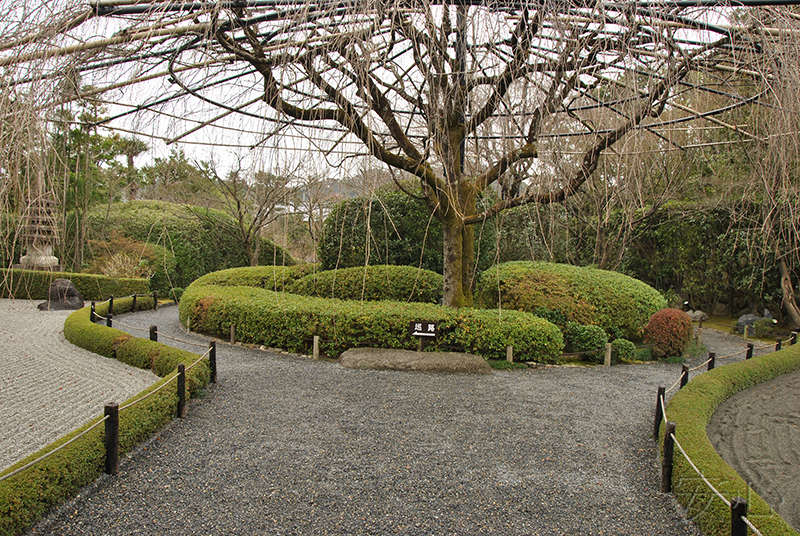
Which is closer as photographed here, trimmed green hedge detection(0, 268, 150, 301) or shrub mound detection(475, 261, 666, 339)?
shrub mound detection(475, 261, 666, 339)

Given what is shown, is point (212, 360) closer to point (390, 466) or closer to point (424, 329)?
point (424, 329)

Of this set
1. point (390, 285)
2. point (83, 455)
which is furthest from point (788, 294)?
point (83, 455)

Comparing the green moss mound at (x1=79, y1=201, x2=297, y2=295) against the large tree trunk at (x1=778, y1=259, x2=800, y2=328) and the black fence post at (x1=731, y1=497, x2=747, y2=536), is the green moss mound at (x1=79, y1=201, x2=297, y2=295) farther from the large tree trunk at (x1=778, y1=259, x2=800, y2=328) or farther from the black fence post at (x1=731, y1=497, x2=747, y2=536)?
→ the black fence post at (x1=731, y1=497, x2=747, y2=536)

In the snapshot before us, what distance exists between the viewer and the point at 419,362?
5.77m

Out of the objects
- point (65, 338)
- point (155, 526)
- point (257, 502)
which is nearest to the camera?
point (155, 526)

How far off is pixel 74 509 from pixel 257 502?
966 millimetres

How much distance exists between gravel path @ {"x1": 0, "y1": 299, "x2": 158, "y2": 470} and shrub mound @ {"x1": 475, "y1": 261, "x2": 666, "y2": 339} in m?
5.17

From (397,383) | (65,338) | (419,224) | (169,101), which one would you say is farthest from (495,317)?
(65,338)

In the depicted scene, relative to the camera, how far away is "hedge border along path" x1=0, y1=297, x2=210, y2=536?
2.40 m

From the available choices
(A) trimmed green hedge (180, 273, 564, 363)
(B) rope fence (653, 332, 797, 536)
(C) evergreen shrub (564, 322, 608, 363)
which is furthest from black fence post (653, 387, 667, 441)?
(C) evergreen shrub (564, 322, 608, 363)

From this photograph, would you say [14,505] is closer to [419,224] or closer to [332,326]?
[332,326]

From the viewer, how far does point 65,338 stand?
288 inches

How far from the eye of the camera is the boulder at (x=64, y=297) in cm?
1032

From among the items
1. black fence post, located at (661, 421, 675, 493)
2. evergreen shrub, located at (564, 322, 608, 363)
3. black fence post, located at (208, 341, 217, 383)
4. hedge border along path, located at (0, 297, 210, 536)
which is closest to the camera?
hedge border along path, located at (0, 297, 210, 536)
